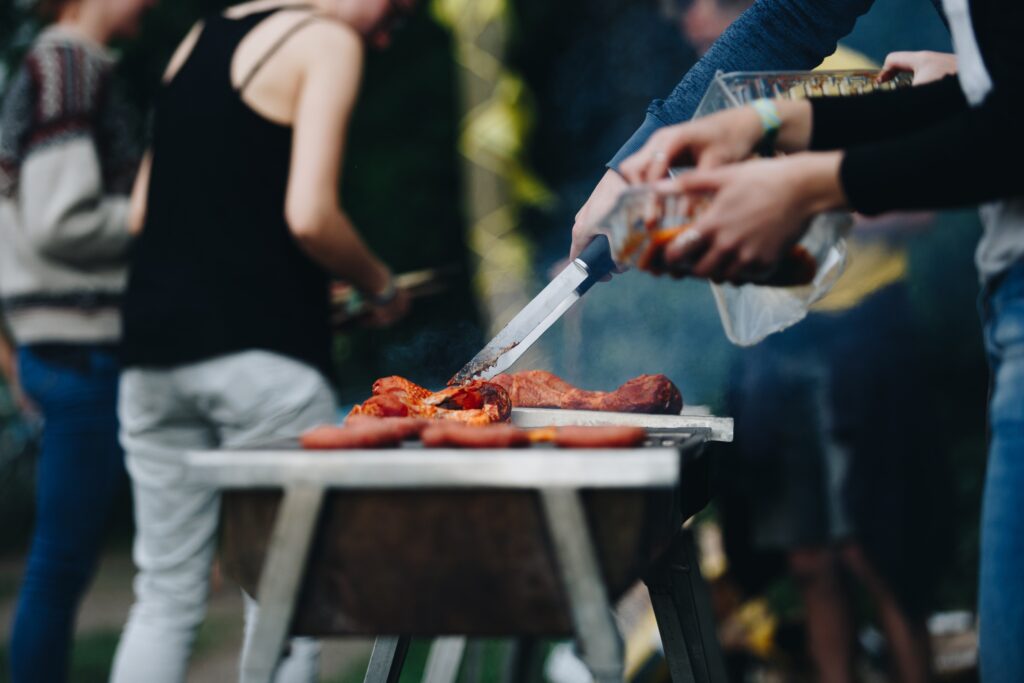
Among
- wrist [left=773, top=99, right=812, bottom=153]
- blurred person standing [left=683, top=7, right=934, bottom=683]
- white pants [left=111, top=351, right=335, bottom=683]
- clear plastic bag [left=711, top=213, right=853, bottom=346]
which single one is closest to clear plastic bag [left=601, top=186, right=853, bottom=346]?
clear plastic bag [left=711, top=213, right=853, bottom=346]

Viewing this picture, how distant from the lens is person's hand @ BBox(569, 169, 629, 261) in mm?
1870

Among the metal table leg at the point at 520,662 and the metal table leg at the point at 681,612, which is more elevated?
the metal table leg at the point at 681,612

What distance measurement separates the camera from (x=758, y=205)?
1347 mm

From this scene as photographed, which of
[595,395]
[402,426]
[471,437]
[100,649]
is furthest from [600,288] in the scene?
[100,649]

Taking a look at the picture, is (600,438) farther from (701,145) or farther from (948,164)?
(948,164)

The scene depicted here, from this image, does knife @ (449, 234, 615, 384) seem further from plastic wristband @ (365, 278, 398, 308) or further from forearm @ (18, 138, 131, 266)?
forearm @ (18, 138, 131, 266)

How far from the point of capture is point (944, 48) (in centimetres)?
365

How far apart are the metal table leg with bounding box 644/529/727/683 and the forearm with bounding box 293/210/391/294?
1.00 metres

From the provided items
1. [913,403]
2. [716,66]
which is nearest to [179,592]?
[716,66]

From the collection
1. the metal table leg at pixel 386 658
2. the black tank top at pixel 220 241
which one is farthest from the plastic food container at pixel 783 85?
the metal table leg at pixel 386 658

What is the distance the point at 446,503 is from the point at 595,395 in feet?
2.58

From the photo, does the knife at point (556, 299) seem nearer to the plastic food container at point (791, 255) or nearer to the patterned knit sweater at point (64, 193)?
the plastic food container at point (791, 255)

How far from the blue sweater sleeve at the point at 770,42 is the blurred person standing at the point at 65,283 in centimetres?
154

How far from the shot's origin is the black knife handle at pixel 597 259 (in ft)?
6.16
